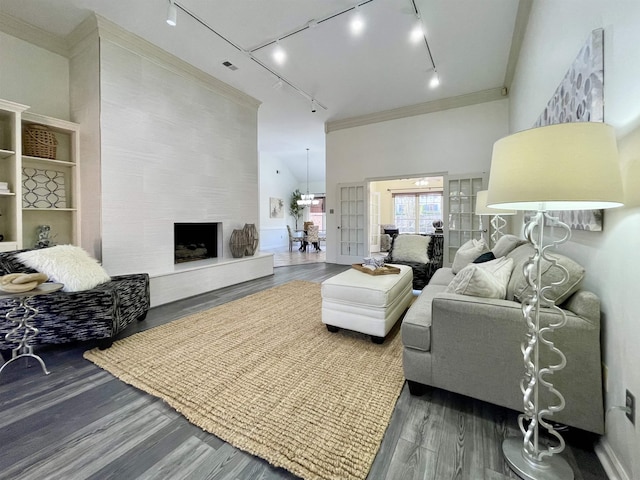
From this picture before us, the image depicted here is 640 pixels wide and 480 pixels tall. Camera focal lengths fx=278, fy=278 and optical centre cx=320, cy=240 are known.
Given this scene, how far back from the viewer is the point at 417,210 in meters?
10.8

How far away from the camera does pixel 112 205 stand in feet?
11.0

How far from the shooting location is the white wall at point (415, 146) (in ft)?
→ 17.2

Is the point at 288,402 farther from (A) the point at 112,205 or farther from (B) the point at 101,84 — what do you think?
(B) the point at 101,84

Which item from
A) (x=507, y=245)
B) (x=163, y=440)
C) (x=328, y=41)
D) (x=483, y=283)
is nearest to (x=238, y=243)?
(x=328, y=41)

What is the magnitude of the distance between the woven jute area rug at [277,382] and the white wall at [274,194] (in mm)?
7319

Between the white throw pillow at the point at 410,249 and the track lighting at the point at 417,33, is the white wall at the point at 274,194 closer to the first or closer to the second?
the white throw pillow at the point at 410,249

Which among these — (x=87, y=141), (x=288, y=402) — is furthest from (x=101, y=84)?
(x=288, y=402)

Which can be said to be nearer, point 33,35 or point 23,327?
point 23,327

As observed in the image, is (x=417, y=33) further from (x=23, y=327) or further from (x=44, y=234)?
(x=44, y=234)

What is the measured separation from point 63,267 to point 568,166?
10.9 feet

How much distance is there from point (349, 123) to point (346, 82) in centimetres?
177

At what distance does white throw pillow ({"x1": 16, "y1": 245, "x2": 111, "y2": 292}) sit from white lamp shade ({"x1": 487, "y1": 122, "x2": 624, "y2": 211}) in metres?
3.09

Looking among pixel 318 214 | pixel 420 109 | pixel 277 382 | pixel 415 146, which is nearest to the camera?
pixel 277 382

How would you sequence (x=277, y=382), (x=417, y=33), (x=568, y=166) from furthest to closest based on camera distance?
(x=417, y=33)
(x=277, y=382)
(x=568, y=166)
